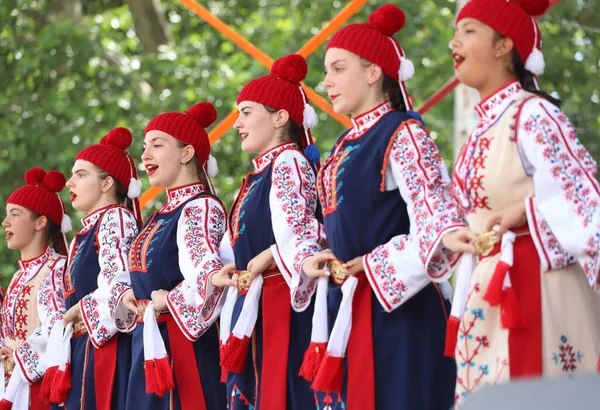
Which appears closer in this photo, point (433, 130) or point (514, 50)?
point (514, 50)

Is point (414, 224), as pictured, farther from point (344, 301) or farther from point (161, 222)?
point (161, 222)

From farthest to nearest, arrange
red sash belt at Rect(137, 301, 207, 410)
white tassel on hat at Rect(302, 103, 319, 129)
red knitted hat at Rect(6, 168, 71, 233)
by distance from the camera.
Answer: red knitted hat at Rect(6, 168, 71, 233) → red sash belt at Rect(137, 301, 207, 410) → white tassel on hat at Rect(302, 103, 319, 129)

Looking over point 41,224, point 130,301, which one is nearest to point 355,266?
point 130,301

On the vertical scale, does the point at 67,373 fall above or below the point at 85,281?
below

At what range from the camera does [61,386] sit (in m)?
4.75

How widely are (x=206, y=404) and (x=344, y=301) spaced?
1114mm

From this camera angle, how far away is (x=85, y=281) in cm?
484

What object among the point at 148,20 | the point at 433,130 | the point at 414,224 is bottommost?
the point at 414,224

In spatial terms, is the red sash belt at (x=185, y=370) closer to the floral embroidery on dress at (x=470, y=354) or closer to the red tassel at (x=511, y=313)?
the floral embroidery on dress at (x=470, y=354)

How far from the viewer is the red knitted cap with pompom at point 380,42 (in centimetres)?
375

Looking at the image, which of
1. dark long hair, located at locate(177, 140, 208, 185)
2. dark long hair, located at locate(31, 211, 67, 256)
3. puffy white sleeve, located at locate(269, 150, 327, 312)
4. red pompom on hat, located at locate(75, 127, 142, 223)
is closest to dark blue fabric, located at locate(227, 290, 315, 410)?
puffy white sleeve, located at locate(269, 150, 327, 312)

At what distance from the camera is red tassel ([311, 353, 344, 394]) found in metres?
3.47

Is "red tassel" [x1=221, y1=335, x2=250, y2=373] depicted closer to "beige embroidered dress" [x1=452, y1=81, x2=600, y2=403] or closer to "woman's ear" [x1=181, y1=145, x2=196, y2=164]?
"woman's ear" [x1=181, y1=145, x2=196, y2=164]

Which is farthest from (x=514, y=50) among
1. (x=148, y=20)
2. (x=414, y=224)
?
(x=148, y=20)
